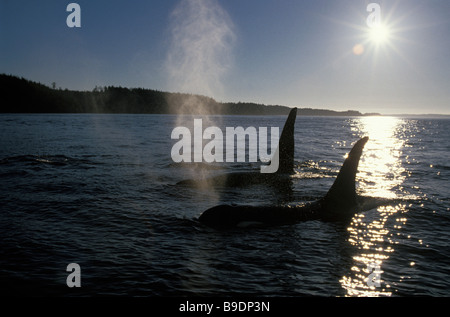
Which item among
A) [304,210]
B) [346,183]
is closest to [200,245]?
[304,210]

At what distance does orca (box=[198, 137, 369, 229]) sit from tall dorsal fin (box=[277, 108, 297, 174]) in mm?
6966

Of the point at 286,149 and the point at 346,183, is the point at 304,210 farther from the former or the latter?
the point at 286,149

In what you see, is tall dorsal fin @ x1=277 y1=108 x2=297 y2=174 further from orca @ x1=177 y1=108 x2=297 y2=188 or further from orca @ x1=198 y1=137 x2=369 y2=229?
orca @ x1=198 y1=137 x2=369 y2=229

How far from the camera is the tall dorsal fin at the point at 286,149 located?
19031 millimetres

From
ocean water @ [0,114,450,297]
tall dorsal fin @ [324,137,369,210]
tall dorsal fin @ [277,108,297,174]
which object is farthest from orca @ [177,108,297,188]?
tall dorsal fin @ [324,137,369,210]

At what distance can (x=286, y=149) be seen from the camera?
19.6m

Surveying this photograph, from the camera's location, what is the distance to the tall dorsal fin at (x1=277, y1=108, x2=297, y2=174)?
62.4ft

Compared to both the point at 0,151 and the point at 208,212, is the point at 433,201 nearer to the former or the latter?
Result: the point at 208,212

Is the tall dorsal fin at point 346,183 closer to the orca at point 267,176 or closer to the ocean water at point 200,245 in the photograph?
the ocean water at point 200,245

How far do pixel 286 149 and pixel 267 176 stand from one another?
92.1 inches

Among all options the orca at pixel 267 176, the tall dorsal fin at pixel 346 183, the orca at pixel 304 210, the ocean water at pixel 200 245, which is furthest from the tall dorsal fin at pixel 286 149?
the tall dorsal fin at pixel 346 183

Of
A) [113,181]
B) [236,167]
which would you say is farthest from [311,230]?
[236,167]

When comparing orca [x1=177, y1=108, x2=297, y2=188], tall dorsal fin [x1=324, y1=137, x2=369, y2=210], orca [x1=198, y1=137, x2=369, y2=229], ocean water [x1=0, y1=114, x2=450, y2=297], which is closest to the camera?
ocean water [x1=0, y1=114, x2=450, y2=297]

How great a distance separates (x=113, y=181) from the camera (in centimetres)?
1834
